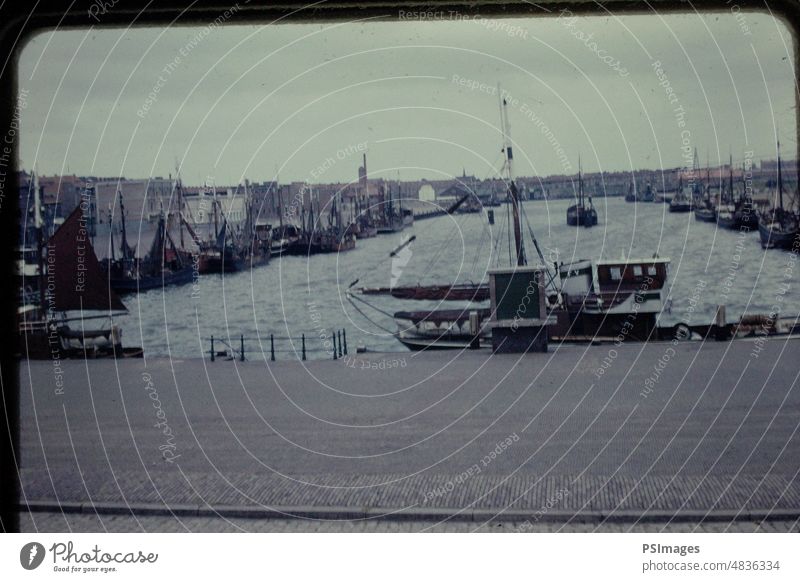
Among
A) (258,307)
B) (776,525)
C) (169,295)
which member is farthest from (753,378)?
(169,295)

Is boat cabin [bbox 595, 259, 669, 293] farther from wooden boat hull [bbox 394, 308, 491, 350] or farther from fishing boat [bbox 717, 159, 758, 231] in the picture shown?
fishing boat [bbox 717, 159, 758, 231]

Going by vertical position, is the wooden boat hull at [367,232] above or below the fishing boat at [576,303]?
above

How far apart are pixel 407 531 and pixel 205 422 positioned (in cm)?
340

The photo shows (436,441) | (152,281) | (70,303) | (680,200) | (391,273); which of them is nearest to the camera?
(436,441)

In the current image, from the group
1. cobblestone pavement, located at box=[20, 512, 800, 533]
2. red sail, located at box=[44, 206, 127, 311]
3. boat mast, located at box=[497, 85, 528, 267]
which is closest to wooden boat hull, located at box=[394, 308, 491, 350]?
boat mast, located at box=[497, 85, 528, 267]

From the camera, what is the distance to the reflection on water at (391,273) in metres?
13.5

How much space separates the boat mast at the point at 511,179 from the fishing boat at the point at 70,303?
4.62 meters

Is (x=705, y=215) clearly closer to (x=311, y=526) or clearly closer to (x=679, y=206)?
(x=679, y=206)

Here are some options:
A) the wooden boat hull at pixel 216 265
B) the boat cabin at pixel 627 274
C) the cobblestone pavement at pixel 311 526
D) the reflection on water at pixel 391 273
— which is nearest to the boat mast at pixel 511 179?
the reflection on water at pixel 391 273

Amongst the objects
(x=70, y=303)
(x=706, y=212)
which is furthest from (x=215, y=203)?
(x=706, y=212)

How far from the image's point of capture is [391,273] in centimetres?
1412
